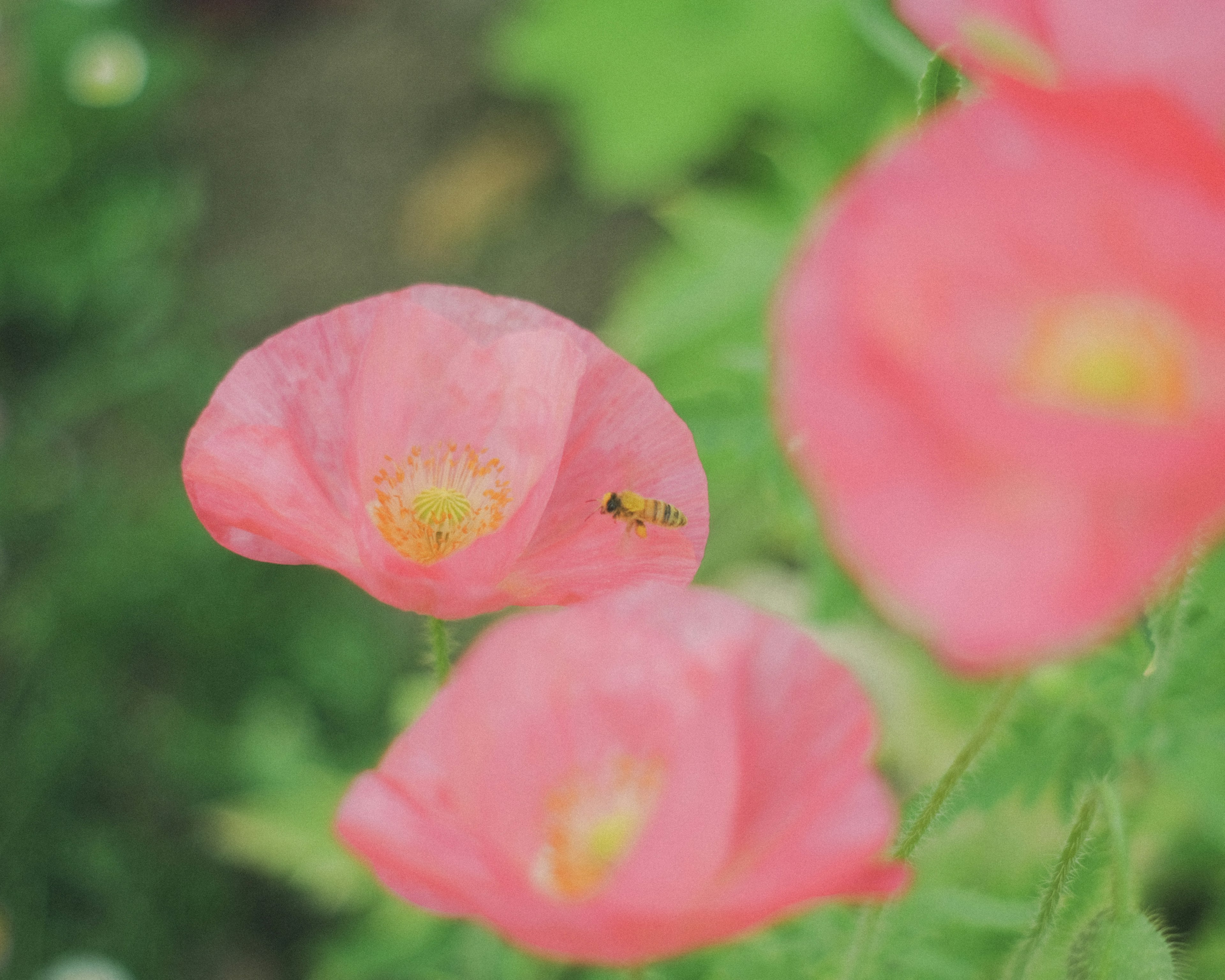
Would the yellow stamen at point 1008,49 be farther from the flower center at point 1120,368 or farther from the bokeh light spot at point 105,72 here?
the bokeh light spot at point 105,72

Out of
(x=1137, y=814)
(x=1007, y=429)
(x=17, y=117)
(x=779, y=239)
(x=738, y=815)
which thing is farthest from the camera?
(x=17, y=117)

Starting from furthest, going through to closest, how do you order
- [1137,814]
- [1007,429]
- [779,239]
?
[779,239], [1137,814], [1007,429]

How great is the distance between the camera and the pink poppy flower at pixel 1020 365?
33 cm

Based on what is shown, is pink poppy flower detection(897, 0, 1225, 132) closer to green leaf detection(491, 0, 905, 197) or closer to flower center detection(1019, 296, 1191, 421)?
flower center detection(1019, 296, 1191, 421)

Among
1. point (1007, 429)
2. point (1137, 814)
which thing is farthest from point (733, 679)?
point (1137, 814)

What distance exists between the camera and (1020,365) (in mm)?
349

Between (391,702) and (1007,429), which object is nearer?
(1007,429)

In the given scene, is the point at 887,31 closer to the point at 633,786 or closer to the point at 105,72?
the point at 633,786

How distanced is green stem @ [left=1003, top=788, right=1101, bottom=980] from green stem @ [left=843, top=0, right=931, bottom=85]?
0.38 m

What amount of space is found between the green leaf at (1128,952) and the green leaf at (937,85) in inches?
15.5

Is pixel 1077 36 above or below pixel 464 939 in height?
above

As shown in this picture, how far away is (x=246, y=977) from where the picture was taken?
2170mm

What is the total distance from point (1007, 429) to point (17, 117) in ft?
9.89

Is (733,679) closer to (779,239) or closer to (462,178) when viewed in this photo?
(779,239)
